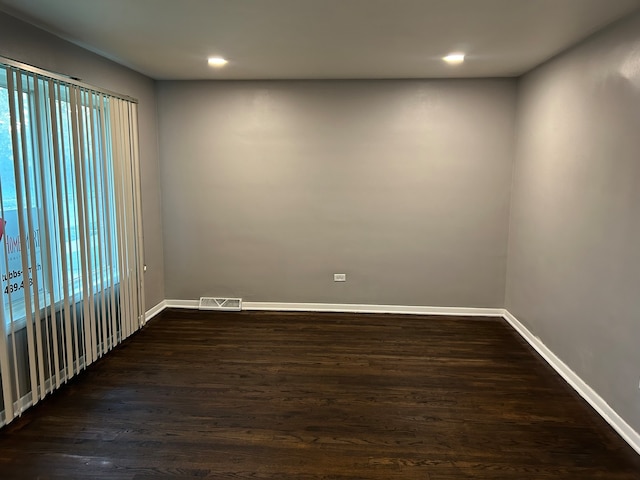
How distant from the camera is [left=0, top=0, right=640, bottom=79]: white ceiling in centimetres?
242

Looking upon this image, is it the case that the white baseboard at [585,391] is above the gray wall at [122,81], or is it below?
below

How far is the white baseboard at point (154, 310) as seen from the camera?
4.48m

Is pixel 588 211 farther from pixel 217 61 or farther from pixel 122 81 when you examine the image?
pixel 122 81

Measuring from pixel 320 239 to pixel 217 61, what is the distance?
2013mm

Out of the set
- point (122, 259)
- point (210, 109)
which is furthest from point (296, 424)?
point (210, 109)

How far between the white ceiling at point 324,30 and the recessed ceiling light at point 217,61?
7 cm

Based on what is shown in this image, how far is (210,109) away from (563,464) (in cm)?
417

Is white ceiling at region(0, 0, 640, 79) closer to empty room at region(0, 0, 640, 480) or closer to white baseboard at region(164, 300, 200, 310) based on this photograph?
empty room at region(0, 0, 640, 480)

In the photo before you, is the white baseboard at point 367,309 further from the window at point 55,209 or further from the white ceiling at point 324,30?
the white ceiling at point 324,30

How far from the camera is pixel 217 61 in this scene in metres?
3.67

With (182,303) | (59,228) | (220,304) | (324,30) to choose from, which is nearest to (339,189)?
(220,304)

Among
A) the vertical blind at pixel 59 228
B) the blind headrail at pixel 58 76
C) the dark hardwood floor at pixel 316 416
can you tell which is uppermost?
the blind headrail at pixel 58 76

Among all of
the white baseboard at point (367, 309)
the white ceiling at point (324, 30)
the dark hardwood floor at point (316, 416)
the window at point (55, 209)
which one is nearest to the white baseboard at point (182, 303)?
the white baseboard at point (367, 309)

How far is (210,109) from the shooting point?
455 cm
